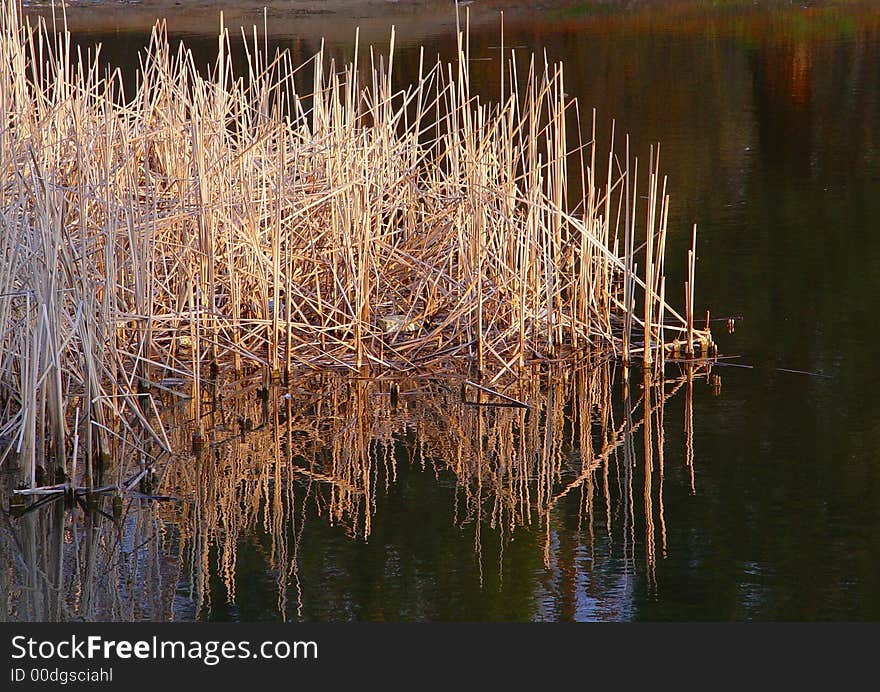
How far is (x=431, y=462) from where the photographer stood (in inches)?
204

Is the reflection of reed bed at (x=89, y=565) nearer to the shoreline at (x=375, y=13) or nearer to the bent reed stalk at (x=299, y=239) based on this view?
the bent reed stalk at (x=299, y=239)

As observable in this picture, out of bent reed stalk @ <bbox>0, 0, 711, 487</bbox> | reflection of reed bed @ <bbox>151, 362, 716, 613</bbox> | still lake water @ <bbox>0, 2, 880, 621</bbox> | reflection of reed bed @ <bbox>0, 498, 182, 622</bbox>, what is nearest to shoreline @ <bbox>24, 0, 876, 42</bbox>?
bent reed stalk @ <bbox>0, 0, 711, 487</bbox>

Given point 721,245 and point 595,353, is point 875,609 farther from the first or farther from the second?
point 721,245

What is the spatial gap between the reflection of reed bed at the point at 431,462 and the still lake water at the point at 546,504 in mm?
11

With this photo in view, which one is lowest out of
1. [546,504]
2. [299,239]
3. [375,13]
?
[546,504]

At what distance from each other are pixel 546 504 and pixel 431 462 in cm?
60

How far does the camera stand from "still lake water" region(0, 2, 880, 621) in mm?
4016

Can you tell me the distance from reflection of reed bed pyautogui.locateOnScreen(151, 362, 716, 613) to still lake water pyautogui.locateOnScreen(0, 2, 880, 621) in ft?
0.04

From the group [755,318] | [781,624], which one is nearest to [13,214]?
[781,624]

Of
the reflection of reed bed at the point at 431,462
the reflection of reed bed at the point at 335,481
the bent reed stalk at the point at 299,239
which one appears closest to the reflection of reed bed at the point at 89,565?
the reflection of reed bed at the point at 335,481

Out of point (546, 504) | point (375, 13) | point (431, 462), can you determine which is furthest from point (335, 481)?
point (375, 13)

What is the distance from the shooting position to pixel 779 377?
6176 mm

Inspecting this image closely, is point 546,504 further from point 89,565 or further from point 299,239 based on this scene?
point 299,239

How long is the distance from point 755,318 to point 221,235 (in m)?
2.87
